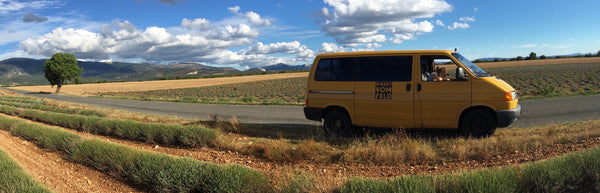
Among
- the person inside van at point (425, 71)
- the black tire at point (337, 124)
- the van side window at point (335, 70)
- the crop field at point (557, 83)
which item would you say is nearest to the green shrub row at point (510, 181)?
the person inside van at point (425, 71)

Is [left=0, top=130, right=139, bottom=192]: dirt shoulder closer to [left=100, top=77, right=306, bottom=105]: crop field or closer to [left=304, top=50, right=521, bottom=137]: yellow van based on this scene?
[left=304, top=50, right=521, bottom=137]: yellow van

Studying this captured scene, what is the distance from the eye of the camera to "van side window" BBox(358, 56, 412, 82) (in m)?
7.16

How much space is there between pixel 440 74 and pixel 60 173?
7877mm

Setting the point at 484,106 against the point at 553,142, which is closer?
the point at 553,142

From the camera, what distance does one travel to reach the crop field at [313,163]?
3740 mm

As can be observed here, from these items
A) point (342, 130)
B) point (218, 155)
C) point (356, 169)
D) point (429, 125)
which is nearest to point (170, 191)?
point (218, 155)

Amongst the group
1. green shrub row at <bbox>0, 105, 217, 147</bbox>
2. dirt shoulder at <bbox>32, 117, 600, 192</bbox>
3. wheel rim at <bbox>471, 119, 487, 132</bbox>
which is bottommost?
dirt shoulder at <bbox>32, 117, 600, 192</bbox>

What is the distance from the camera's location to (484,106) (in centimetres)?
686

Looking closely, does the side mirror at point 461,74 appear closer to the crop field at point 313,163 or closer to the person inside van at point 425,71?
the person inside van at point 425,71

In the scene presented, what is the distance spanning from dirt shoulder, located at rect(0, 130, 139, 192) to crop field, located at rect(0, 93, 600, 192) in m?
0.02

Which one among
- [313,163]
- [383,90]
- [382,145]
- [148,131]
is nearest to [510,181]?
[382,145]

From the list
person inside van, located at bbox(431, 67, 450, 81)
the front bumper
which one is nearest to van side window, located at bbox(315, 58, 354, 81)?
person inside van, located at bbox(431, 67, 450, 81)

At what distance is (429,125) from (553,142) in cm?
211

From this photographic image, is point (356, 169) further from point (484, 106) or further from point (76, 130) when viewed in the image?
point (76, 130)
